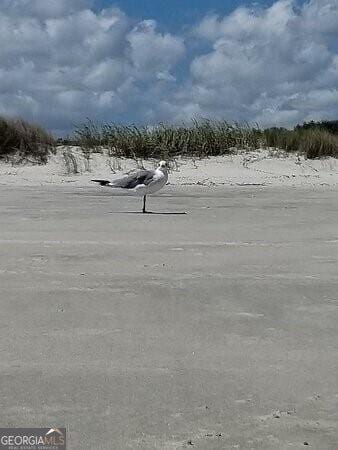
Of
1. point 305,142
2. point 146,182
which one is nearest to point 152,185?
point 146,182

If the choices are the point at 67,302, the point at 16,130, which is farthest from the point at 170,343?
the point at 16,130

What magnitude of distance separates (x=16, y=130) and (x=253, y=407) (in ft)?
52.1

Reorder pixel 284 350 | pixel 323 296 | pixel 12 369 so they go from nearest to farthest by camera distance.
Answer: pixel 12 369
pixel 284 350
pixel 323 296

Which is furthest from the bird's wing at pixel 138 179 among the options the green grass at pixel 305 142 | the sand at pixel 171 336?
the green grass at pixel 305 142

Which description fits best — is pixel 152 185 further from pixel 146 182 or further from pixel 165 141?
pixel 165 141

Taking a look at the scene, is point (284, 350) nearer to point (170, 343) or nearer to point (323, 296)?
point (170, 343)

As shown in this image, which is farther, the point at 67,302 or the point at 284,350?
the point at 67,302

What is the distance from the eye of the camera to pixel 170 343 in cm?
366

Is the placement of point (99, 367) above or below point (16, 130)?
below
